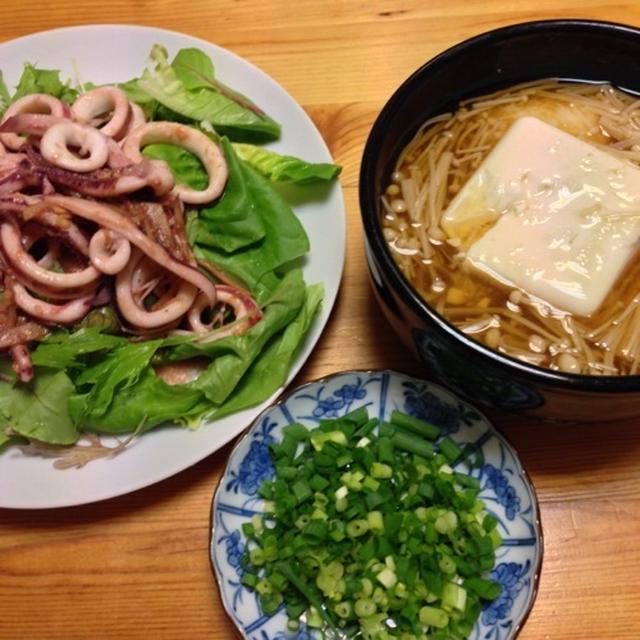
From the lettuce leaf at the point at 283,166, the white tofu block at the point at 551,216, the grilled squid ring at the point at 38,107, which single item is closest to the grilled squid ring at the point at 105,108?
the grilled squid ring at the point at 38,107

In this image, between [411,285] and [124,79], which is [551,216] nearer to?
[411,285]

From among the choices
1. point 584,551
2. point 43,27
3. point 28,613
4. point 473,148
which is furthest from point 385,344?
point 43,27

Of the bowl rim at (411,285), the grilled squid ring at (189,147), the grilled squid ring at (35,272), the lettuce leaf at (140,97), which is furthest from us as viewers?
the lettuce leaf at (140,97)

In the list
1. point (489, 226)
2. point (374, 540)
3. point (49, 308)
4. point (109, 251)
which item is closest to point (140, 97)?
point (109, 251)

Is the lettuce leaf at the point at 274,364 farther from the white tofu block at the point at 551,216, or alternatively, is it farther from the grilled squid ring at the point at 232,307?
the white tofu block at the point at 551,216

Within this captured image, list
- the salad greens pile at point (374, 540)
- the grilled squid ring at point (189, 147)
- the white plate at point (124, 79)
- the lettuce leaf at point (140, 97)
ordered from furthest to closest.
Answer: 1. the lettuce leaf at point (140, 97)
2. the grilled squid ring at point (189, 147)
3. the white plate at point (124, 79)
4. the salad greens pile at point (374, 540)
